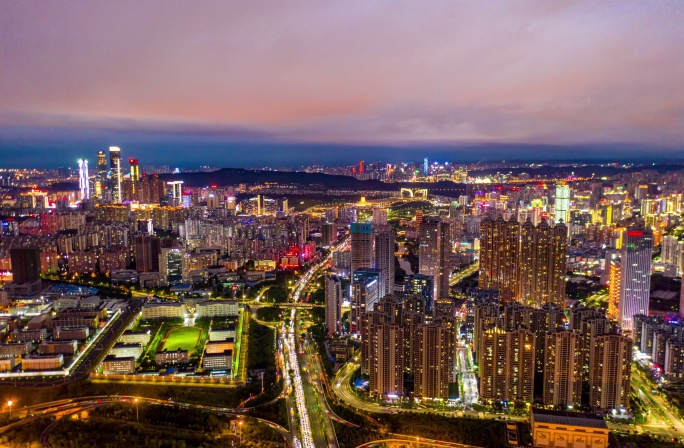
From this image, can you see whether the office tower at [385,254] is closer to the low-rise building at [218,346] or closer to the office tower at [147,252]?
the low-rise building at [218,346]

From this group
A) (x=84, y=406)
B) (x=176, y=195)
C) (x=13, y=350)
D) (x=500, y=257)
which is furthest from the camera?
A: (x=176, y=195)

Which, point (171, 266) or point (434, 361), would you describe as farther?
point (171, 266)

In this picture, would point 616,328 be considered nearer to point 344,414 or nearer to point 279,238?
point 344,414

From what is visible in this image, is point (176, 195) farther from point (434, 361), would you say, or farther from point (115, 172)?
point (434, 361)

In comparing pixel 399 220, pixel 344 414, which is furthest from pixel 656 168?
pixel 344 414

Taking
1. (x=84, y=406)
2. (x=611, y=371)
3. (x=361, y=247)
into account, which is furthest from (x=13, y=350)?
(x=611, y=371)
